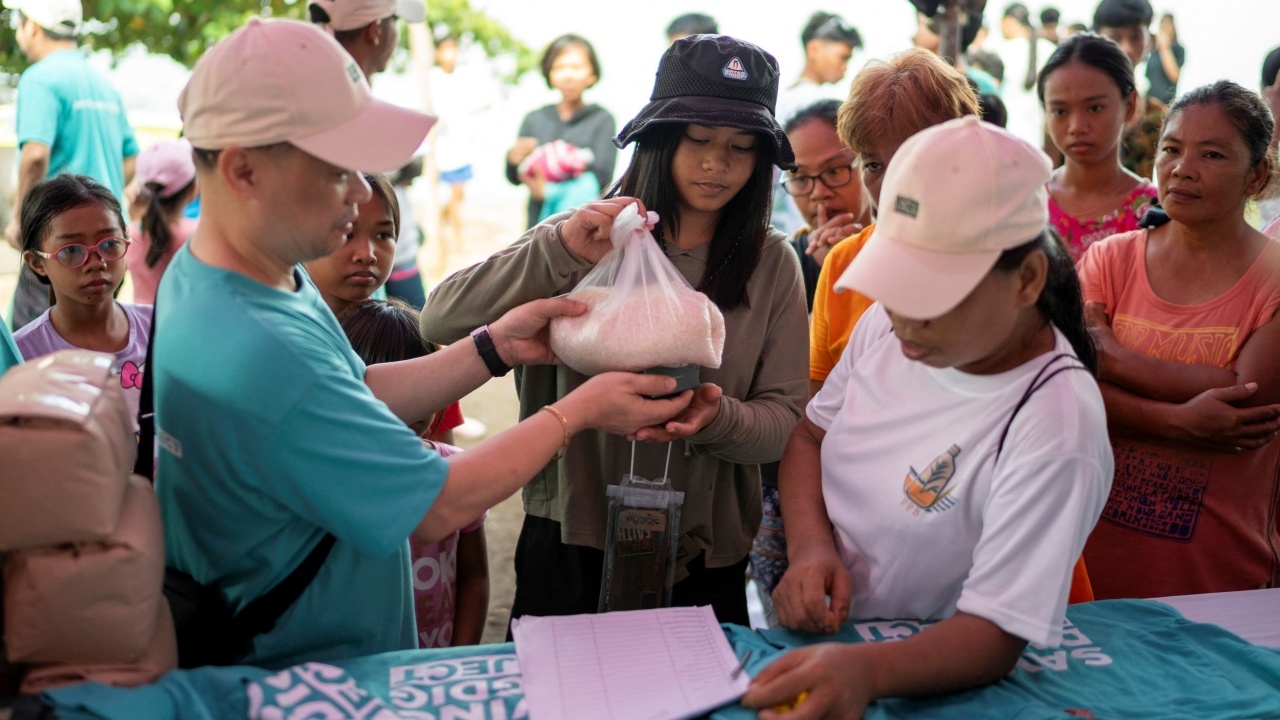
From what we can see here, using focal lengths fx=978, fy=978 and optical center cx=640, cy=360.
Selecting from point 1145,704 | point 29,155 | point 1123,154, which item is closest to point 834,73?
point 1123,154

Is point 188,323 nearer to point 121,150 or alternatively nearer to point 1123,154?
point 121,150

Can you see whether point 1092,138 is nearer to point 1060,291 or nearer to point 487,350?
point 1060,291

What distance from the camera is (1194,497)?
2.19 meters

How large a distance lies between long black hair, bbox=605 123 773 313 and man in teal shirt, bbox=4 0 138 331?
3.41 metres

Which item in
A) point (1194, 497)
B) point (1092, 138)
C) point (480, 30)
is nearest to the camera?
point (1194, 497)

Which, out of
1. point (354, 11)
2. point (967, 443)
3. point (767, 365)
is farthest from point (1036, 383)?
point (354, 11)

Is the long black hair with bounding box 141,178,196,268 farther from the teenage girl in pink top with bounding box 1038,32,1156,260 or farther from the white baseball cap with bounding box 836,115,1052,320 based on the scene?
the white baseball cap with bounding box 836,115,1052,320

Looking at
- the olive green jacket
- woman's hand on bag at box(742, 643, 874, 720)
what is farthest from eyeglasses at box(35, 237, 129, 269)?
woman's hand on bag at box(742, 643, 874, 720)

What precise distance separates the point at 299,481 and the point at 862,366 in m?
1.00

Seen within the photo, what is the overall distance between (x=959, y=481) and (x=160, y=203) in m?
3.57

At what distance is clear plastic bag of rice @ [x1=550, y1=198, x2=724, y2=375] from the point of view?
1.73 metres

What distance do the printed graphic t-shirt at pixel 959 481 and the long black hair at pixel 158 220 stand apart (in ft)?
10.4

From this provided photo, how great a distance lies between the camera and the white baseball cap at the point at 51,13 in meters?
4.49

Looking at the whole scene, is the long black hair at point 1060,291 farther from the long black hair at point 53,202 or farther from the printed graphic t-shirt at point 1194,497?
the long black hair at point 53,202
